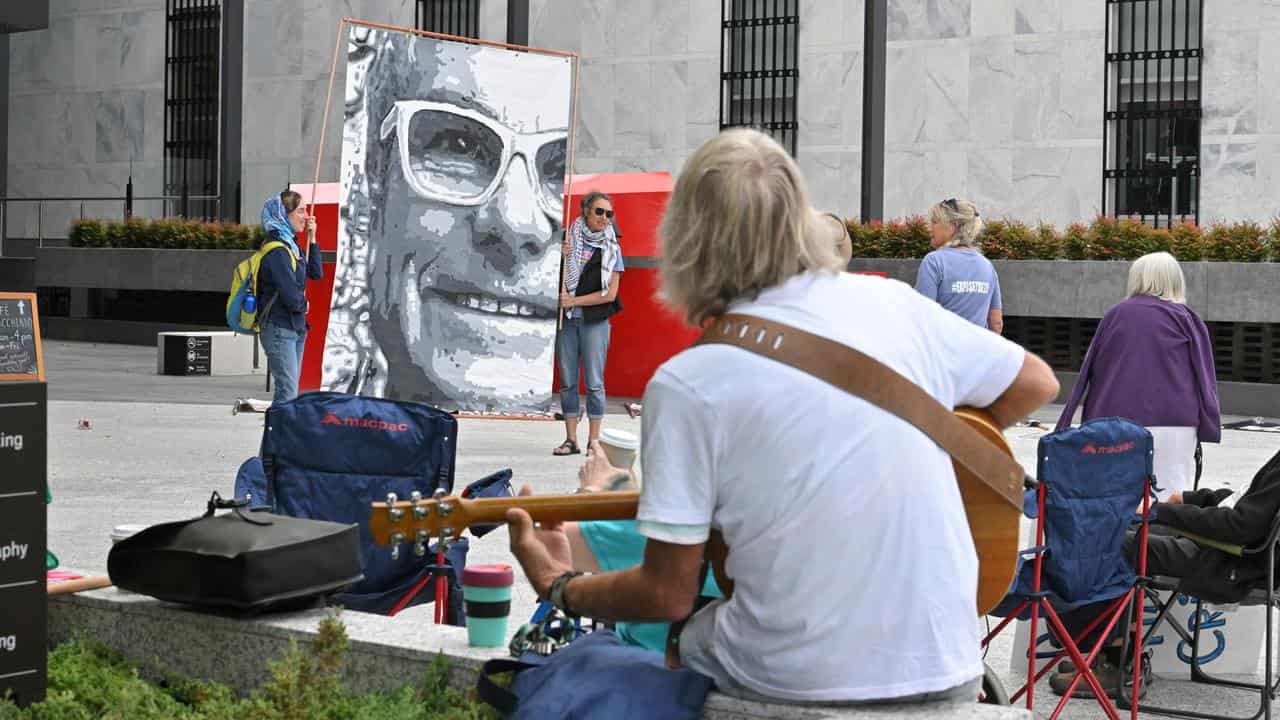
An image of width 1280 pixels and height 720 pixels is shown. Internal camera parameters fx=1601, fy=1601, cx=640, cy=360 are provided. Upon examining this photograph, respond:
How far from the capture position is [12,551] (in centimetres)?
371

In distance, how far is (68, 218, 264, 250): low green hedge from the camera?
961 inches

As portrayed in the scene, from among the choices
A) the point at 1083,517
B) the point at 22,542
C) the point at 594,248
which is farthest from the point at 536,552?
the point at 594,248

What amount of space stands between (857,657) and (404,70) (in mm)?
10549

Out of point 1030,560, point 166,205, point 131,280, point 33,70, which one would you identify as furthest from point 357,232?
point 33,70

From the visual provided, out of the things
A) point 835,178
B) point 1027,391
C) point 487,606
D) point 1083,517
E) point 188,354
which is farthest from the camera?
point 835,178

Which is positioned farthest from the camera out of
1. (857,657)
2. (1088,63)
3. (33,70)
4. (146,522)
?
(33,70)

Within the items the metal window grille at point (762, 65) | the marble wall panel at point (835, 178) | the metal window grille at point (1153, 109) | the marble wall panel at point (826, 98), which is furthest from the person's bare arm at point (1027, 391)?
the metal window grille at point (762, 65)

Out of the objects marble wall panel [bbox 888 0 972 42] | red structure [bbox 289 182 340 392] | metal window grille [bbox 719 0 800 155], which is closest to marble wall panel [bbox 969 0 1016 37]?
marble wall panel [bbox 888 0 972 42]

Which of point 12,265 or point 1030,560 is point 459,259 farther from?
point 12,265

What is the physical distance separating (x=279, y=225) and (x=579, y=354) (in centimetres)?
250

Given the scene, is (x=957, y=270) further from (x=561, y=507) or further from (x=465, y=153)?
(x=561, y=507)

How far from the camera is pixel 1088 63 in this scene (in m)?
24.7

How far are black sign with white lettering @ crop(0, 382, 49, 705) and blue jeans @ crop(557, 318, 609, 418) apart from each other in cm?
788

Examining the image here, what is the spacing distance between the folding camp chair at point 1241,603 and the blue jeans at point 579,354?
6.12 metres
